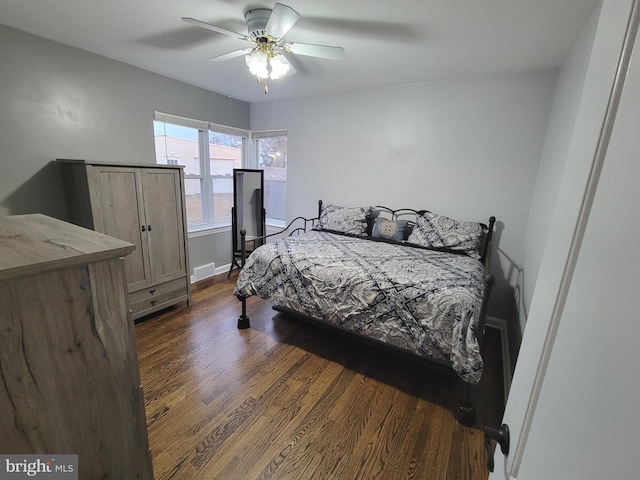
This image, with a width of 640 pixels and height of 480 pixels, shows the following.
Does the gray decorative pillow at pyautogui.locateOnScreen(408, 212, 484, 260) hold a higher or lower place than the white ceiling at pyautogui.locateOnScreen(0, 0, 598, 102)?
lower

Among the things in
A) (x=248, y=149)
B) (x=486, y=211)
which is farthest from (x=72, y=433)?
(x=248, y=149)

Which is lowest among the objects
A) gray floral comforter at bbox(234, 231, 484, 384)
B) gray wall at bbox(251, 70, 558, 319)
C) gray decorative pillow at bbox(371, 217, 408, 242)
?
gray floral comforter at bbox(234, 231, 484, 384)

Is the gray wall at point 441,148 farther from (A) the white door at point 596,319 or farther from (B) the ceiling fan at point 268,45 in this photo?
(A) the white door at point 596,319

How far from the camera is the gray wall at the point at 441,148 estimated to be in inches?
102

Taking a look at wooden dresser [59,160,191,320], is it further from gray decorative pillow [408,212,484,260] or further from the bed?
gray decorative pillow [408,212,484,260]

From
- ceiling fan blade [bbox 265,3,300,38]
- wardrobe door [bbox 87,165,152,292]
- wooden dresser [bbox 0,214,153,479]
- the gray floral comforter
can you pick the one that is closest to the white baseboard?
the gray floral comforter

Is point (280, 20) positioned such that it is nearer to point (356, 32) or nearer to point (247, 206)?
point (356, 32)

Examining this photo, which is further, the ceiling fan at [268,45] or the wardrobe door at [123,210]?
the wardrobe door at [123,210]

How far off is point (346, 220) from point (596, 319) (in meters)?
2.92

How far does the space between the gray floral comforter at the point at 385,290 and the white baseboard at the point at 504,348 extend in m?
0.57

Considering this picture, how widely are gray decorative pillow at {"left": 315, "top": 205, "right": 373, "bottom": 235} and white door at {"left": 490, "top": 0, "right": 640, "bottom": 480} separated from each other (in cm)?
263

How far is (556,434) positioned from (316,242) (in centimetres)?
240

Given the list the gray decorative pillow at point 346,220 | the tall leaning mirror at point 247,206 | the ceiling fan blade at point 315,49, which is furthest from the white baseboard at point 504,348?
the tall leaning mirror at point 247,206

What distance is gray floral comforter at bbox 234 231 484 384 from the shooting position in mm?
1699
